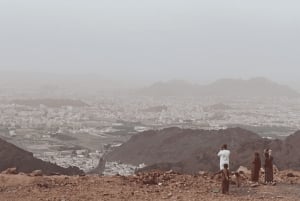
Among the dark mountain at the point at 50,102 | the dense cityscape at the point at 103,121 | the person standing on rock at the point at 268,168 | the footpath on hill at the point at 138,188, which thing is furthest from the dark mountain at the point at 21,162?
the dark mountain at the point at 50,102

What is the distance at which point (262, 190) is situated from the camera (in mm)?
15195

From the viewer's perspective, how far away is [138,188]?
15.3 metres

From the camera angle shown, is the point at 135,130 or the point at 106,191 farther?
the point at 135,130

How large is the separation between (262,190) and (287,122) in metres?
90.9

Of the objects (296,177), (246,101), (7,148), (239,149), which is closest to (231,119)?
(246,101)

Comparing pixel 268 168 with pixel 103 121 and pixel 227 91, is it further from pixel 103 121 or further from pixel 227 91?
pixel 227 91

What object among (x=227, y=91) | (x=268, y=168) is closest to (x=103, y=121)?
(x=268, y=168)

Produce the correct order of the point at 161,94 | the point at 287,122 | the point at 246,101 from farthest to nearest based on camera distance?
the point at 161,94, the point at 246,101, the point at 287,122

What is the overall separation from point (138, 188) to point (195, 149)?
3606cm

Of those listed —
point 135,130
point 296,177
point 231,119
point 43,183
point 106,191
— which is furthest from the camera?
point 231,119

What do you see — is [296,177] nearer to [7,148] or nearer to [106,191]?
[106,191]

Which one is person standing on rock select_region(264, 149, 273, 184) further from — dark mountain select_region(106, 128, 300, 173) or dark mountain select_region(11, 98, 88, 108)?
dark mountain select_region(11, 98, 88, 108)

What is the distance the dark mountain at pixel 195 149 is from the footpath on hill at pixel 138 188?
18971 mm

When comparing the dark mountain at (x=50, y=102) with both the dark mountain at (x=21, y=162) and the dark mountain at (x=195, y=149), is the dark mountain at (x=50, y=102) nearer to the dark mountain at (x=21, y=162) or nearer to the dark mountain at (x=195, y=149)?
the dark mountain at (x=195, y=149)
